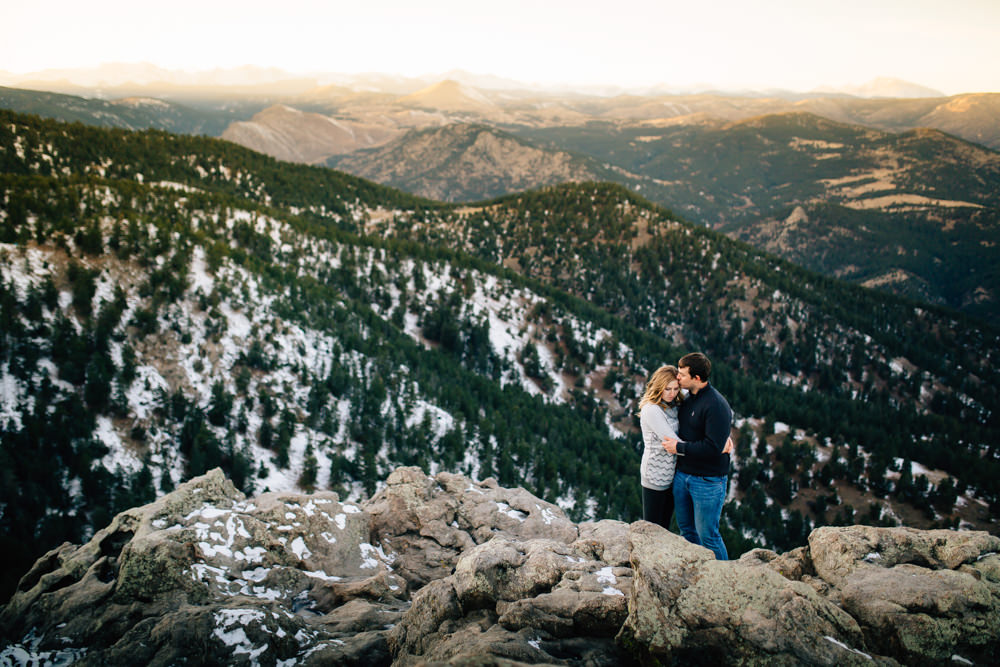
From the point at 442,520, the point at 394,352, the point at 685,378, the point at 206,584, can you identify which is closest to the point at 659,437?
the point at 685,378

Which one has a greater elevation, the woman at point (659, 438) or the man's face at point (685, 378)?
the man's face at point (685, 378)

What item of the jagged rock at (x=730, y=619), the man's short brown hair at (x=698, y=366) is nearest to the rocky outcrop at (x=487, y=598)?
the jagged rock at (x=730, y=619)

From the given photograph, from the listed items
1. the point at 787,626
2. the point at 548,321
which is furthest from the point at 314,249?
the point at 787,626

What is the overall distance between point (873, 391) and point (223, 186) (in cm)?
13982

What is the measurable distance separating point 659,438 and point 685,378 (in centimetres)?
134

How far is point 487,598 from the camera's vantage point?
33.0 ft

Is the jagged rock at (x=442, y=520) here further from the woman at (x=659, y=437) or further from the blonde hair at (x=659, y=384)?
the blonde hair at (x=659, y=384)

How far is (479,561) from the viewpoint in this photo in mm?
10477

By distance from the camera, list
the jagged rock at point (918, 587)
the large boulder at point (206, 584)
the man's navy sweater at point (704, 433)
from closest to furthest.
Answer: the jagged rock at point (918, 587)
the man's navy sweater at point (704, 433)
the large boulder at point (206, 584)

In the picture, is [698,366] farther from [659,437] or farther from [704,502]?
[704,502]

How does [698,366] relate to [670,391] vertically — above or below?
above

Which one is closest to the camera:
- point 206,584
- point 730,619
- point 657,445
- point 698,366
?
point 730,619

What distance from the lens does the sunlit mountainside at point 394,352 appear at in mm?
27812

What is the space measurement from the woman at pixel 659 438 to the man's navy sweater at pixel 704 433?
25 centimetres
